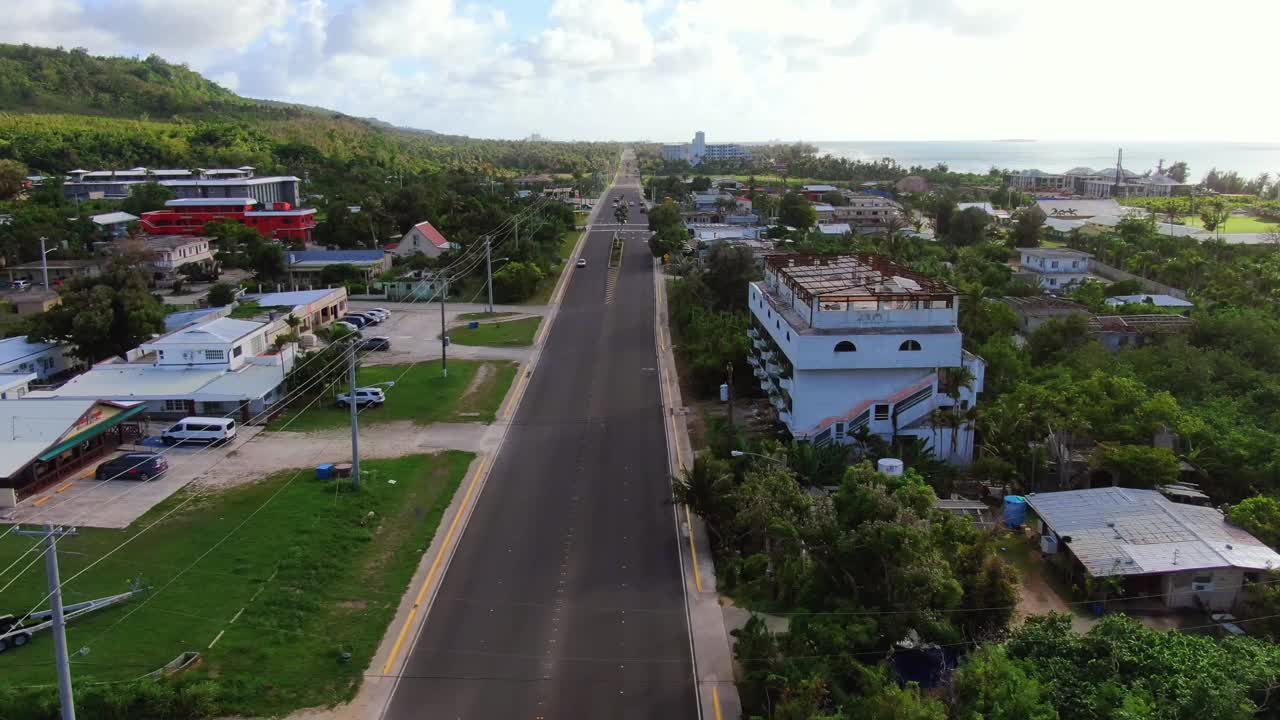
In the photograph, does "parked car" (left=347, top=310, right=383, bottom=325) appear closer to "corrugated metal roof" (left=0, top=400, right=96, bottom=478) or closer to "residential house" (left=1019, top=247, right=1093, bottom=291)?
"corrugated metal roof" (left=0, top=400, right=96, bottom=478)

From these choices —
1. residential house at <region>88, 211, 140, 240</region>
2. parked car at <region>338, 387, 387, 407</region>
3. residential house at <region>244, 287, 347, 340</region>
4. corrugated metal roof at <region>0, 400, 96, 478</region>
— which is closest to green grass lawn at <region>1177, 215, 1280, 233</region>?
residential house at <region>244, 287, 347, 340</region>

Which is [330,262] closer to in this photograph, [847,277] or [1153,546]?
[847,277]

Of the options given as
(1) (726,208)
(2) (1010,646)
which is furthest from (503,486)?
(1) (726,208)

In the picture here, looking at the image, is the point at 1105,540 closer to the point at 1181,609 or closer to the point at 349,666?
the point at 1181,609

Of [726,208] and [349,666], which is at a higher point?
[726,208]

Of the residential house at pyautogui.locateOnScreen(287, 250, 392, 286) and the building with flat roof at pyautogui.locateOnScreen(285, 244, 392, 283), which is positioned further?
the building with flat roof at pyautogui.locateOnScreen(285, 244, 392, 283)

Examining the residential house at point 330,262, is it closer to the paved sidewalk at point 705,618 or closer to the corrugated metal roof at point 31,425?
the corrugated metal roof at point 31,425

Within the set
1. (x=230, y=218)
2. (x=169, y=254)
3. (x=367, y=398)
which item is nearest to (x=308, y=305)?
(x=367, y=398)
